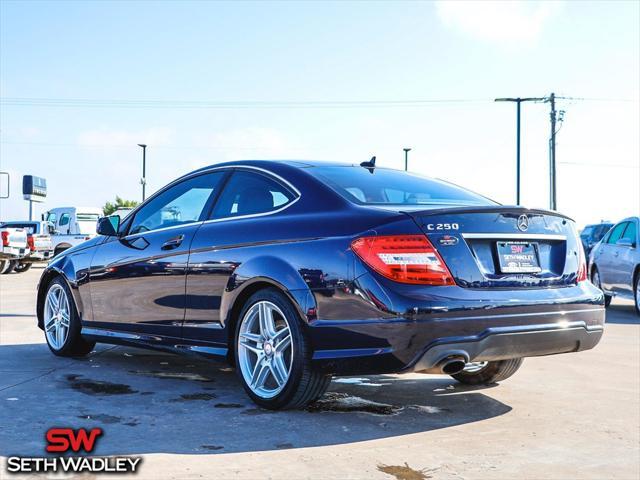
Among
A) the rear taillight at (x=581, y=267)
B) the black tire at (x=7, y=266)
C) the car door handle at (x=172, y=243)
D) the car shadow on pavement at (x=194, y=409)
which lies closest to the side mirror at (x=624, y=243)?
the car shadow on pavement at (x=194, y=409)

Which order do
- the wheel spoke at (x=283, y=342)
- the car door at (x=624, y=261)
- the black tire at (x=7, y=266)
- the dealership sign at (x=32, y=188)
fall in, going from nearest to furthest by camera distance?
1. the wheel spoke at (x=283, y=342)
2. the car door at (x=624, y=261)
3. the black tire at (x=7, y=266)
4. the dealership sign at (x=32, y=188)

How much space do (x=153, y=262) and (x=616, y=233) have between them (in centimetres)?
1082

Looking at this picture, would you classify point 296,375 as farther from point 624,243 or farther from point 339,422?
point 624,243

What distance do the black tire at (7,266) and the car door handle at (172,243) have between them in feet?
67.8

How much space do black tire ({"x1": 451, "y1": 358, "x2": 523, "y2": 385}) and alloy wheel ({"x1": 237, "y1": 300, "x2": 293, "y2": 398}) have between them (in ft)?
5.72

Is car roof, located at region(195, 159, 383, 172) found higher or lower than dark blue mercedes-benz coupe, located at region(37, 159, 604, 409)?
higher

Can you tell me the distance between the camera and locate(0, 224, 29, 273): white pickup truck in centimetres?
2422

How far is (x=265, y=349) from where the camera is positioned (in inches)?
201

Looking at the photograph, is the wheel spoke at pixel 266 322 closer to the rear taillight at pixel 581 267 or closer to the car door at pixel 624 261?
the rear taillight at pixel 581 267

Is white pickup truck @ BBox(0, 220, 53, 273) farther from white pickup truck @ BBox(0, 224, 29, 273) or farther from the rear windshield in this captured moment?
the rear windshield

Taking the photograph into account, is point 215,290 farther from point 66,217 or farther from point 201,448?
point 66,217

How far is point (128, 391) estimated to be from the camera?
18.3 ft

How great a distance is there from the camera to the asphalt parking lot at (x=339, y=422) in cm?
397

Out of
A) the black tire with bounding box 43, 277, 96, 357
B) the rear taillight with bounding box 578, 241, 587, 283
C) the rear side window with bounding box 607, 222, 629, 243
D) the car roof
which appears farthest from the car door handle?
the rear side window with bounding box 607, 222, 629, 243
